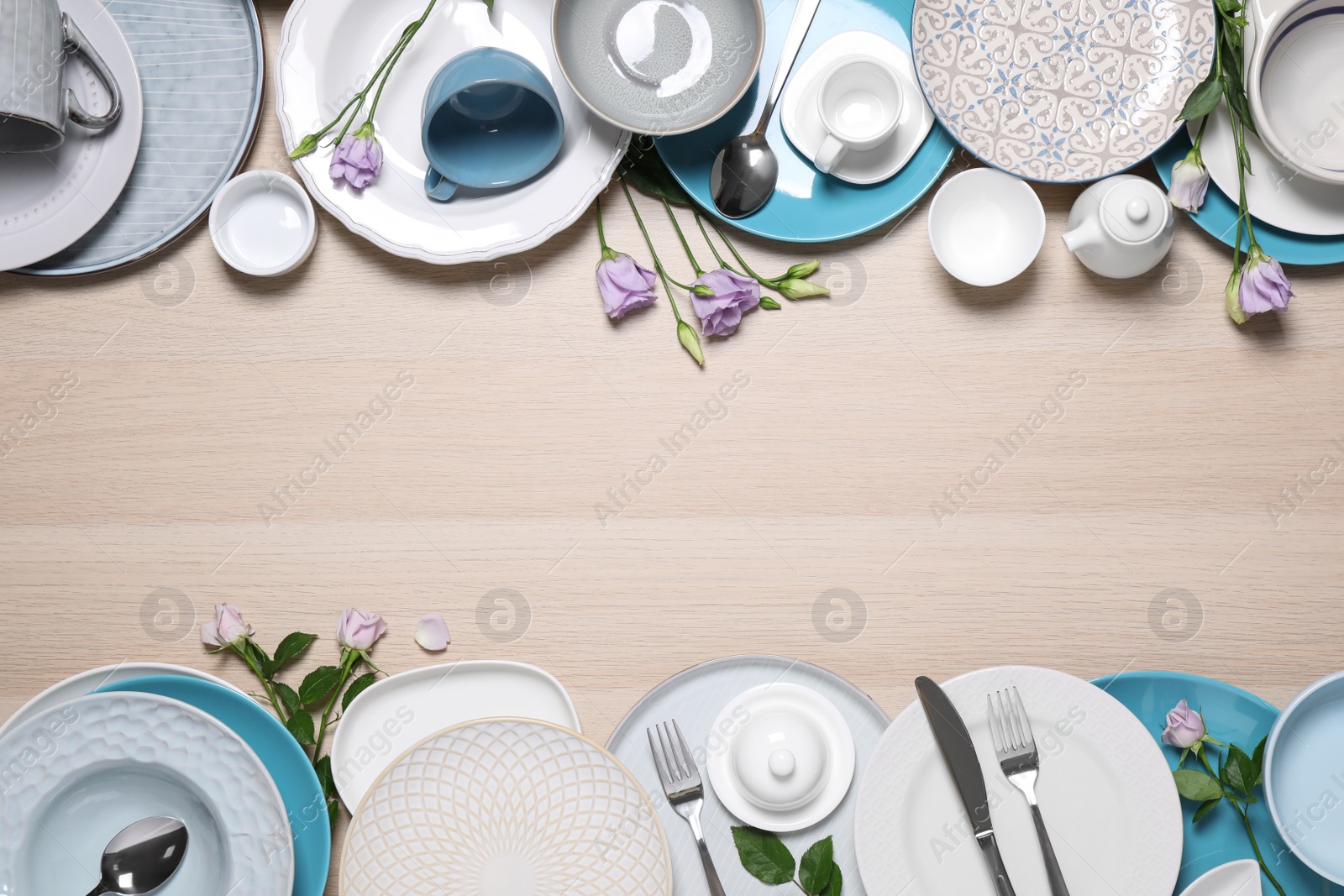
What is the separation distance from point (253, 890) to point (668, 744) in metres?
0.34

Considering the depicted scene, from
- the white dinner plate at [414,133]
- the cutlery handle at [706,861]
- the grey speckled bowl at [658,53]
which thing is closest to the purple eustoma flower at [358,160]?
the white dinner plate at [414,133]

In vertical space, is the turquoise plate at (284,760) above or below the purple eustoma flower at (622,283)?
below

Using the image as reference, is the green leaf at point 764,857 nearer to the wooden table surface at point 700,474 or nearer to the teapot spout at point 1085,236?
the wooden table surface at point 700,474

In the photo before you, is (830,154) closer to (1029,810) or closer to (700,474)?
(700,474)

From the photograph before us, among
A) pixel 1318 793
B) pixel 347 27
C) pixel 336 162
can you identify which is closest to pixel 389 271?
pixel 336 162

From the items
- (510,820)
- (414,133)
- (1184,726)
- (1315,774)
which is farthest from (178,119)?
(1315,774)

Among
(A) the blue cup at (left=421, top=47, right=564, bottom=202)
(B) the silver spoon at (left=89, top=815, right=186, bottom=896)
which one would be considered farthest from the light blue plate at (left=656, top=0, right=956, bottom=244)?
(B) the silver spoon at (left=89, top=815, right=186, bottom=896)

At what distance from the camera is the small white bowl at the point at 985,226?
72 centimetres

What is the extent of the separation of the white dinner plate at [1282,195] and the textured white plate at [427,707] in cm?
74

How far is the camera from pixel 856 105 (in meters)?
0.74

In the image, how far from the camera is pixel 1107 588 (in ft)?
2.44

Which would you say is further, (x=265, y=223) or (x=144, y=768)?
(x=265, y=223)

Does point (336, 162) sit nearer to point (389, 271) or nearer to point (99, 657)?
point (389, 271)

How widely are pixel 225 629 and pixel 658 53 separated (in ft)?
2.12
